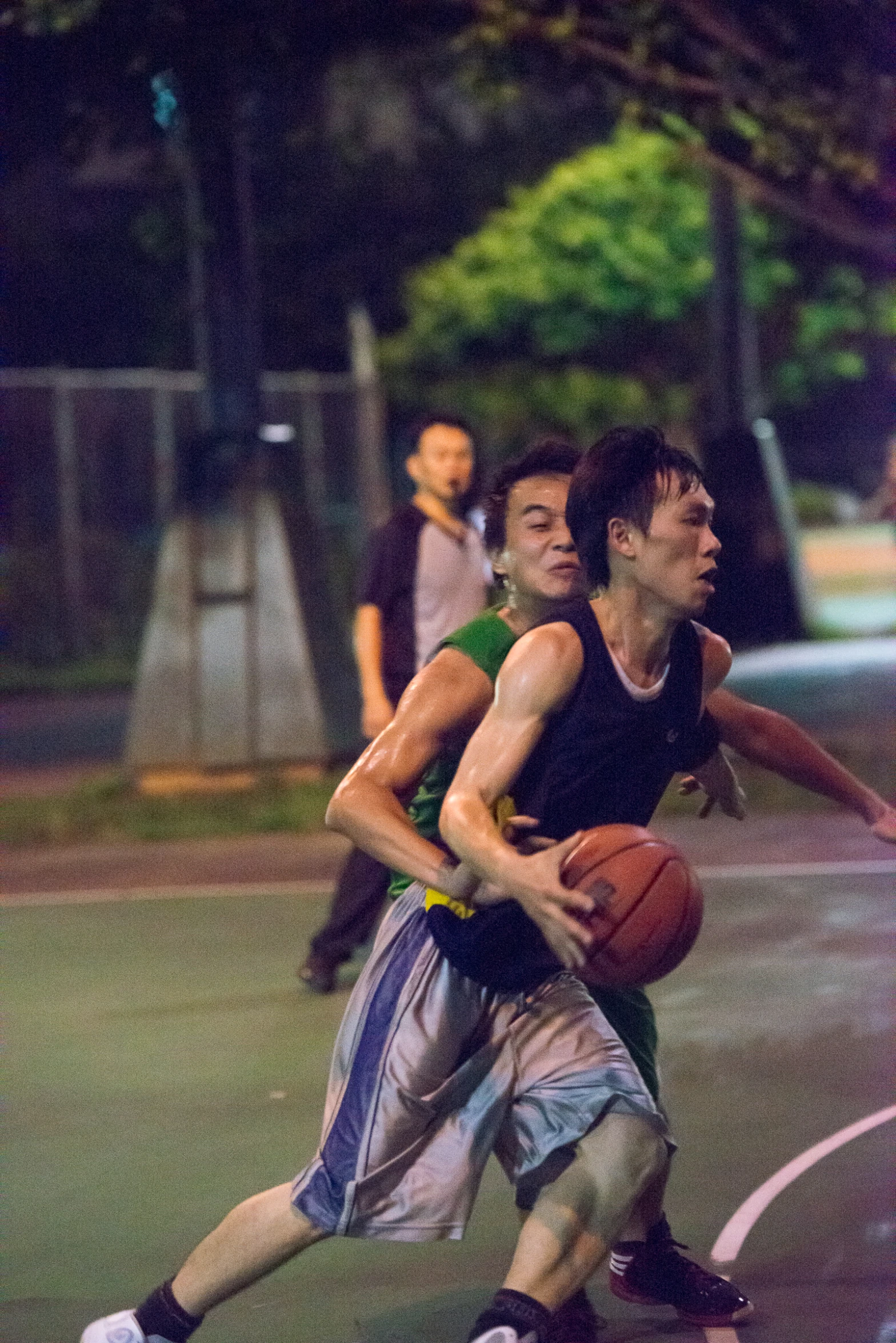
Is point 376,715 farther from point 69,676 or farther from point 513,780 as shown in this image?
point 69,676

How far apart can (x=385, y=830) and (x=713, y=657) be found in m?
0.81

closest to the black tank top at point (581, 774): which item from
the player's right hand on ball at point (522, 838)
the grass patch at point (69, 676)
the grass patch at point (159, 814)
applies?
the player's right hand on ball at point (522, 838)

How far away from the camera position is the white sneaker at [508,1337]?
13.3 ft

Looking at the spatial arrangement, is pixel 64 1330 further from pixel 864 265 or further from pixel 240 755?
pixel 864 265

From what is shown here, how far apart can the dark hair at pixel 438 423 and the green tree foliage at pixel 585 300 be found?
30.4 metres

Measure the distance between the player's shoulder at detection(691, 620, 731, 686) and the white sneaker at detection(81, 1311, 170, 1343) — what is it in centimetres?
170

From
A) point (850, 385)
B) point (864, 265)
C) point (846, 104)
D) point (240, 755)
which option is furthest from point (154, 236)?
point (850, 385)

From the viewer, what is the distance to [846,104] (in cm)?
1338

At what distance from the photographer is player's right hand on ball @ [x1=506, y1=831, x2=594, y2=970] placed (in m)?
3.78

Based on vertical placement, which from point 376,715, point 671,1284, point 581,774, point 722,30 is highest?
point 722,30

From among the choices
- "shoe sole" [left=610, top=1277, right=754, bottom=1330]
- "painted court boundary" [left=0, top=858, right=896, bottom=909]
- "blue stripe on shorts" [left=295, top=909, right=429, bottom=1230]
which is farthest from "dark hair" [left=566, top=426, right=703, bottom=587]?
"painted court boundary" [left=0, top=858, right=896, bottom=909]

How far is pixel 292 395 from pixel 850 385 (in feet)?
93.1

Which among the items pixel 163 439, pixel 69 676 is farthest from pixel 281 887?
pixel 163 439

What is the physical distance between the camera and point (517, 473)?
182 inches
